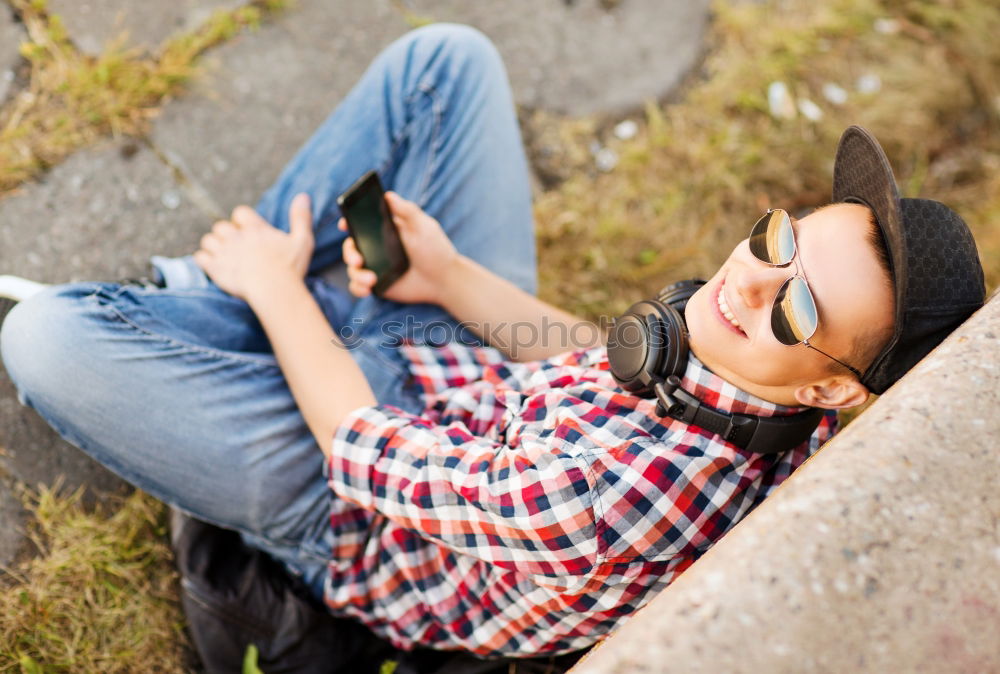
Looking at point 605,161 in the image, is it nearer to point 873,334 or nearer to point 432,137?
point 432,137

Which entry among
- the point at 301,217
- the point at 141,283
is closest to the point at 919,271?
the point at 301,217

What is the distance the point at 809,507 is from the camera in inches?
42.8

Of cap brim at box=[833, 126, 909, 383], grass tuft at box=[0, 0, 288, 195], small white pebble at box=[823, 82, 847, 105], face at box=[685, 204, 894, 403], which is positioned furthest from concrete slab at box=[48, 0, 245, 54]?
small white pebble at box=[823, 82, 847, 105]

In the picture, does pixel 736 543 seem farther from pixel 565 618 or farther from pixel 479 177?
pixel 479 177

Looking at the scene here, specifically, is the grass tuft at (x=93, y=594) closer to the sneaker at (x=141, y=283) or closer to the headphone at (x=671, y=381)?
the sneaker at (x=141, y=283)

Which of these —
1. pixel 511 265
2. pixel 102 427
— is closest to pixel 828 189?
pixel 511 265

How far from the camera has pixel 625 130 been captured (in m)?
3.23

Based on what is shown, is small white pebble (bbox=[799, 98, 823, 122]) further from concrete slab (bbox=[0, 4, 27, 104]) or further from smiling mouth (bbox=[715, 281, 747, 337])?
concrete slab (bbox=[0, 4, 27, 104])

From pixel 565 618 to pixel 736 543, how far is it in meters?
0.62

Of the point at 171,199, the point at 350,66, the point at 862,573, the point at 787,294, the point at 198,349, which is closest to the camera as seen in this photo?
the point at 862,573

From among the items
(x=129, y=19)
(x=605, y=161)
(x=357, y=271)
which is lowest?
(x=605, y=161)

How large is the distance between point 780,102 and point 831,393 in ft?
7.67

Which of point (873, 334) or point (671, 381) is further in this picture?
point (671, 381)

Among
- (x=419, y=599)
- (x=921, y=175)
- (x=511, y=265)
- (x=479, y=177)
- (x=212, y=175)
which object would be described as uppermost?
(x=212, y=175)
